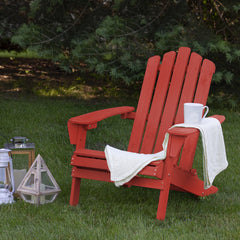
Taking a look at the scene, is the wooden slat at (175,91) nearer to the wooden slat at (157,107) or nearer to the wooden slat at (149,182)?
the wooden slat at (157,107)

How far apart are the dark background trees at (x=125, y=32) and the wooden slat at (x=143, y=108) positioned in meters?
1.96

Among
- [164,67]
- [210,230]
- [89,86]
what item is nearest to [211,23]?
[89,86]

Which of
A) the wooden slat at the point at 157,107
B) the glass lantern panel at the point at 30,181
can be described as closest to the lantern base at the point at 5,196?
the glass lantern panel at the point at 30,181

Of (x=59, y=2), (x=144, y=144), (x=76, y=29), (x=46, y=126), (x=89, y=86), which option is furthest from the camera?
(x=89, y=86)

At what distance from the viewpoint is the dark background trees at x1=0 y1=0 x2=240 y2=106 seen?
5.55 meters

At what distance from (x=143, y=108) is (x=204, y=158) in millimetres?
727

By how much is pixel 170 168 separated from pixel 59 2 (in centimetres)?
368

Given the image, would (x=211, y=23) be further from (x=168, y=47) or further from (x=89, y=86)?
(x=89, y=86)

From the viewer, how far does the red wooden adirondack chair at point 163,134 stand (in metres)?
2.77

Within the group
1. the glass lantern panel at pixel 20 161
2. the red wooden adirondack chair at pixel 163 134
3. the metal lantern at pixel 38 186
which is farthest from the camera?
the glass lantern panel at pixel 20 161

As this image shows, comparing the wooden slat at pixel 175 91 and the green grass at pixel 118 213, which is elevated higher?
the wooden slat at pixel 175 91

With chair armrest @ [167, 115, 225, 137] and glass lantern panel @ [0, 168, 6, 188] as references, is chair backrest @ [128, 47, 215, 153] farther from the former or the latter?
glass lantern panel @ [0, 168, 6, 188]

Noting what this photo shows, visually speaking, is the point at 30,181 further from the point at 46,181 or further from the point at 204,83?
the point at 204,83

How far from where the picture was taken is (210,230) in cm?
271
